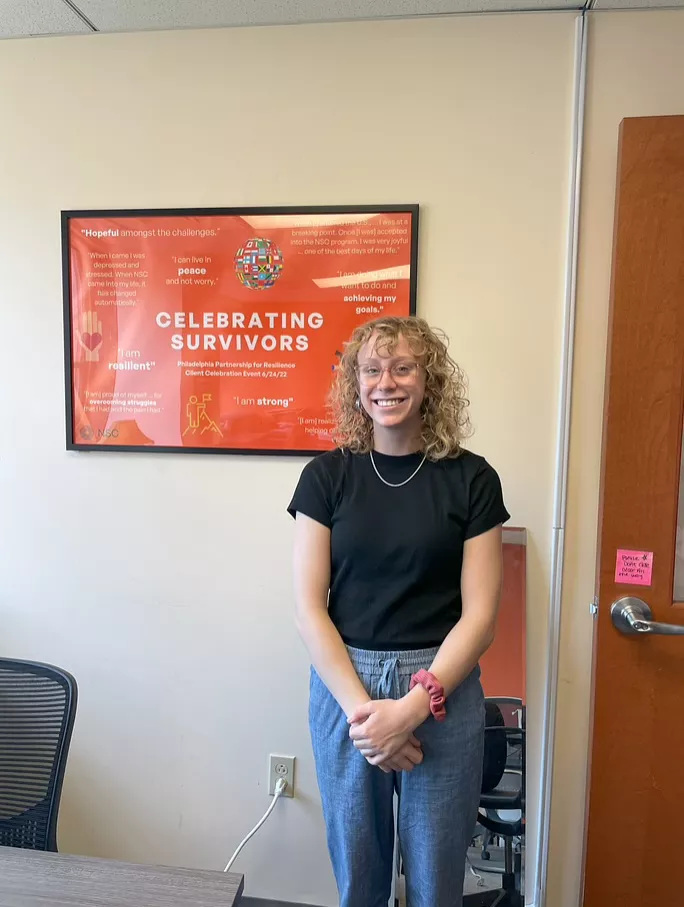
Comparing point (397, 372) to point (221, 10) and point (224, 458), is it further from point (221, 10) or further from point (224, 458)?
point (221, 10)

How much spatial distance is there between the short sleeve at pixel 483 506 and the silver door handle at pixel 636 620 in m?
0.48

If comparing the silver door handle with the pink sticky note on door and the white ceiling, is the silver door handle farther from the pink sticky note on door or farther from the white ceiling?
the white ceiling

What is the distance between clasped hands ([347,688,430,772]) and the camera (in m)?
1.01

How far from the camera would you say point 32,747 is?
43.8 inches

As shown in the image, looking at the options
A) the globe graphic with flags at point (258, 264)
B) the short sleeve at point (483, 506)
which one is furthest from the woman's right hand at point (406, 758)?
the globe graphic with flags at point (258, 264)

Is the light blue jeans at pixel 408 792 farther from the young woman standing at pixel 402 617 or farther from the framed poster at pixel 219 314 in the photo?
the framed poster at pixel 219 314

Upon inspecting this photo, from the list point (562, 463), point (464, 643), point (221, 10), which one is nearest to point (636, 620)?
point (562, 463)

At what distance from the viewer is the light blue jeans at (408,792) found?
107 cm

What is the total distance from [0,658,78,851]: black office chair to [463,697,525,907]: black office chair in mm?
1007

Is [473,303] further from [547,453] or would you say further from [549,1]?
[549,1]

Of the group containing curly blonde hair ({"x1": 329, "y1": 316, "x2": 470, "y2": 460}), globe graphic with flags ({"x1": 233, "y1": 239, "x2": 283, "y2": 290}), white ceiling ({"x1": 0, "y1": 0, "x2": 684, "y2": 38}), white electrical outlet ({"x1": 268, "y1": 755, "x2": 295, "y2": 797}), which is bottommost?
white electrical outlet ({"x1": 268, "y1": 755, "x2": 295, "y2": 797})

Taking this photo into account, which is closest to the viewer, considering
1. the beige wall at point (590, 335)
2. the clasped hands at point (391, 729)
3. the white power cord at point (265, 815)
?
the clasped hands at point (391, 729)

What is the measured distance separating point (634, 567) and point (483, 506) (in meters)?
0.53

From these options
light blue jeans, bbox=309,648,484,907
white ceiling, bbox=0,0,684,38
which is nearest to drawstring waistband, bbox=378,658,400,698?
light blue jeans, bbox=309,648,484,907
